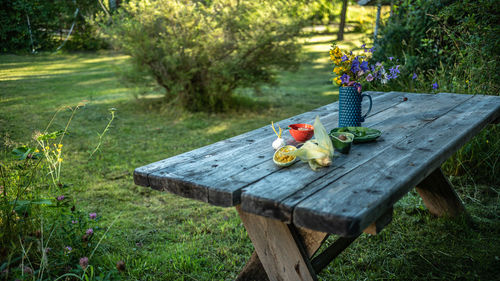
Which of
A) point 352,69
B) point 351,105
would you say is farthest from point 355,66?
point 351,105

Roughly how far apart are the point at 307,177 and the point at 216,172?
346 millimetres

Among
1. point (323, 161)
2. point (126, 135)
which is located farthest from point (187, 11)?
point (323, 161)

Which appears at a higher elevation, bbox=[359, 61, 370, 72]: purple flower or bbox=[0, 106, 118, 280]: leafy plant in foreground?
bbox=[359, 61, 370, 72]: purple flower

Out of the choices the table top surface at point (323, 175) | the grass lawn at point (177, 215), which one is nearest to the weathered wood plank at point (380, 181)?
the table top surface at point (323, 175)

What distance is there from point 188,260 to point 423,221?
1666mm

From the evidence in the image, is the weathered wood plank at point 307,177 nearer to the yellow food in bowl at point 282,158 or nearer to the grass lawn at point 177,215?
the yellow food in bowl at point 282,158

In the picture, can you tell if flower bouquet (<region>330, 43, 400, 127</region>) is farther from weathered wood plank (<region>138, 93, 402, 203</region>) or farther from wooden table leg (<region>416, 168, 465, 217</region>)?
wooden table leg (<region>416, 168, 465, 217</region>)

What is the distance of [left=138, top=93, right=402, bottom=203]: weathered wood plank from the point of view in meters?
1.37

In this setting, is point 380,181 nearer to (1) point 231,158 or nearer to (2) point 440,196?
(1) point 231,158

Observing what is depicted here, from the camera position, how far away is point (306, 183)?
4.57 feet

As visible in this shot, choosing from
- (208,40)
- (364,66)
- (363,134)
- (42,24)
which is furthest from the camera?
(42,24)

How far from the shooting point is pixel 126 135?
5.04 m

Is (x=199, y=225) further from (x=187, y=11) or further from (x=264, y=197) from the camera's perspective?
(x=187, y=11)

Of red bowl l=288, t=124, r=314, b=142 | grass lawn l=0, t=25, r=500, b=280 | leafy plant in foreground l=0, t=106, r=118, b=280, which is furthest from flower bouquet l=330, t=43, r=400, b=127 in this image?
leafy plant in foreground l=0, t=106, r=118, b=280
